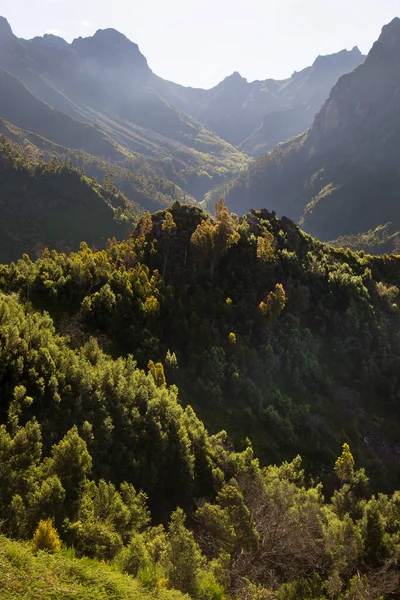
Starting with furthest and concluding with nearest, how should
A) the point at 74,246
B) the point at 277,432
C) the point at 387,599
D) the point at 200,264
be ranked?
the point at 74,246 < the point at 200,264 < the point at 277,432 < the point at 387,599

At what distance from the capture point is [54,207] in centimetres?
15450

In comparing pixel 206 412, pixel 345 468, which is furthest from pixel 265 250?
pixel 345 468

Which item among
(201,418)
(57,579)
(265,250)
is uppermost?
(265,250)

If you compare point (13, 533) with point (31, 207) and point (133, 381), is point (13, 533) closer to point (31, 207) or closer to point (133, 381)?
point (133, 381)

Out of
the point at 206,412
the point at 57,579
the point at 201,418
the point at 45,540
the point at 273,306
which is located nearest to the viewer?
the point at 57,579

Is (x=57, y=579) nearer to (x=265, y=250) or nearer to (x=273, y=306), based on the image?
(x=273, y=306)

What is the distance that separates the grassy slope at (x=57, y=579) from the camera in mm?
9836

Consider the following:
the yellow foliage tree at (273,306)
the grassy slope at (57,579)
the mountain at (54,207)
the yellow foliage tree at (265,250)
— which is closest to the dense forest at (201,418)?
the grassy slope at (57,579)

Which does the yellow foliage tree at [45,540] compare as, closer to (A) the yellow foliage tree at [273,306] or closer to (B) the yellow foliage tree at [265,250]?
(A) the yellow foliage tree at [273,306]

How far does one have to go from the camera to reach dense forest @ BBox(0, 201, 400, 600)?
15414 mm

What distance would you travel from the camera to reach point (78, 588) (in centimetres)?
1052

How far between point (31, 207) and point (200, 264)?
429 ft

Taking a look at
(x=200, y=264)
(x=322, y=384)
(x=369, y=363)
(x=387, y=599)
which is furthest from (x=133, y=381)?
(x=369, y=363)

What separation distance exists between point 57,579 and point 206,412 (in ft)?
75.3
